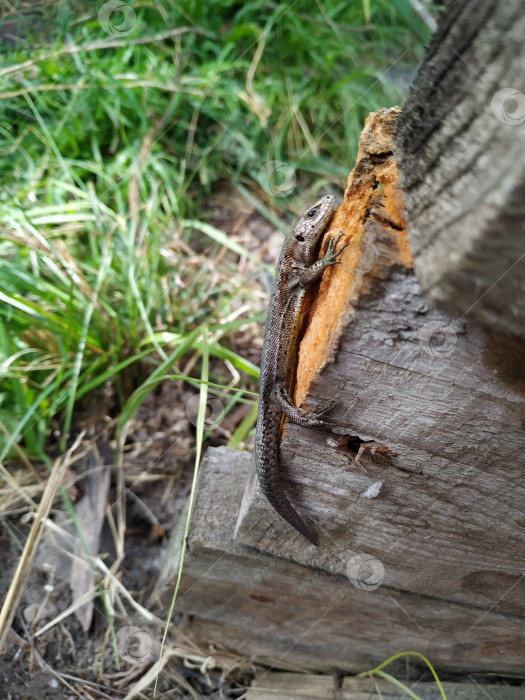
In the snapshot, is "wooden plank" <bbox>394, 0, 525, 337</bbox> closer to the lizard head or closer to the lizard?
the lizard

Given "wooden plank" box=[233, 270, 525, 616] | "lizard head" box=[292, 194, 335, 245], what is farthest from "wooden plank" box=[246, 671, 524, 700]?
"lizard head" box=[292, 194, 335, 245]

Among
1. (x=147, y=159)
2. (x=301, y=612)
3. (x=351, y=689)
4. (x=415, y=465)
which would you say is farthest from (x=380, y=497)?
(x=147, y=159)

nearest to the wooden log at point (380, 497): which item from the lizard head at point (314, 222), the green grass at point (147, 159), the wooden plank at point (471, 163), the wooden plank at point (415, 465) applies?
the wooden plank at point (415, 465)

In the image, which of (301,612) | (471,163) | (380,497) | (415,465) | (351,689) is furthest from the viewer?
(351,689)

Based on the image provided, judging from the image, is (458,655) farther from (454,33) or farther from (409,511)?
(454,33)

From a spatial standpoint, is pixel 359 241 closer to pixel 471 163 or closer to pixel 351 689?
pixel 471 163

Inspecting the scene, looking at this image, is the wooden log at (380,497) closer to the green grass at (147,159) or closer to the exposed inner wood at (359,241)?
the exposed inner wood at (359,241)

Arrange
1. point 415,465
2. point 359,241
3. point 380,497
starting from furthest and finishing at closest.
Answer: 1. point 380,497
2. point 415,465
3. point 359,241

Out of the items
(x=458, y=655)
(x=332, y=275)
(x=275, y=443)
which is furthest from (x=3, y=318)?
(x=458, y=655)
